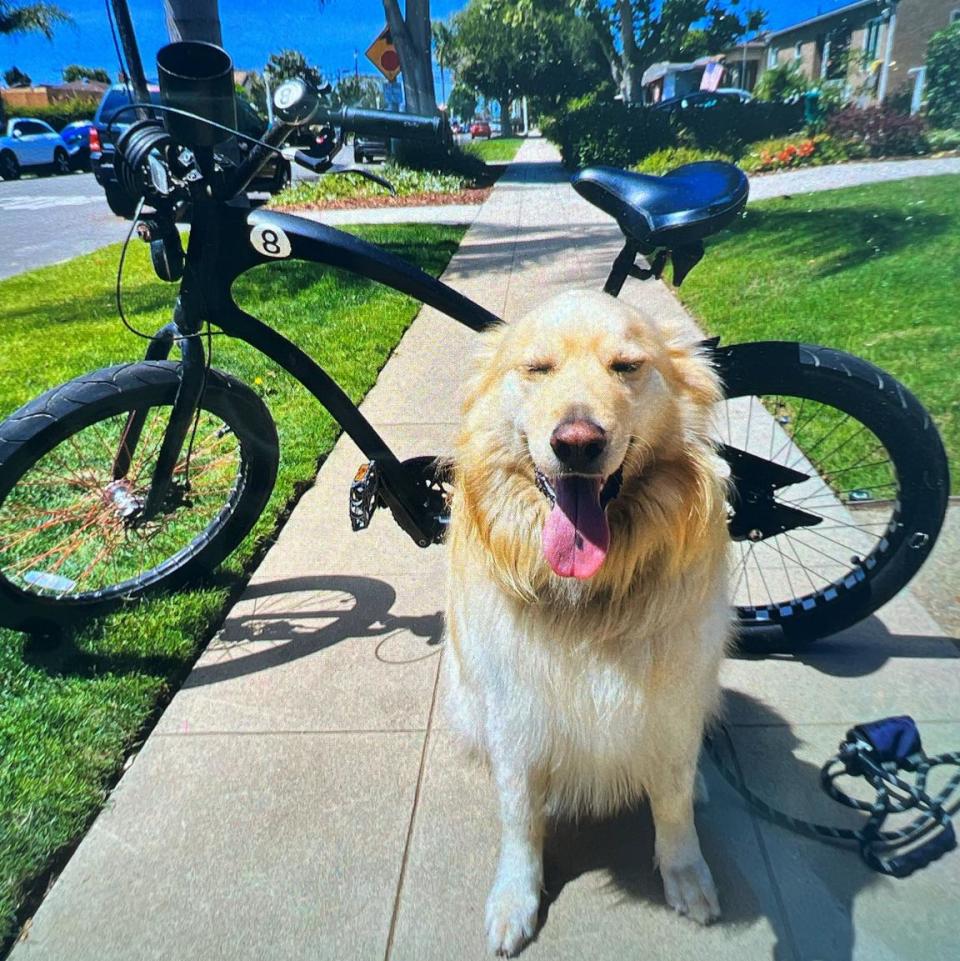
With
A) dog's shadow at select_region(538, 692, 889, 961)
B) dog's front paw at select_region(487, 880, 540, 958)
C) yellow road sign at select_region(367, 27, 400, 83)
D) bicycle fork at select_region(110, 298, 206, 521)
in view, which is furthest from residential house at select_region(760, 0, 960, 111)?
dog's front paw at select_region(487, 880, 540, 958)

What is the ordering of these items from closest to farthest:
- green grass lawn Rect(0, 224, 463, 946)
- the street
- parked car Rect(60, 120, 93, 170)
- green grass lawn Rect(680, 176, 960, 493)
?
green grass lawn Rect(0, 224, 463, 946) < parked car Rect(60, 120, 93, 170) < green grass lawn Rect(680, 176, 960, 493) < the street

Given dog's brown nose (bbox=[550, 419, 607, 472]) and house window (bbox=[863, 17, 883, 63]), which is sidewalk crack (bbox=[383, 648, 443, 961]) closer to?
dog's brown nose (bbox=[550, 419, 607, 472])

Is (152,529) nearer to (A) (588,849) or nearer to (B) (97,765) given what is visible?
(B) (97,765)

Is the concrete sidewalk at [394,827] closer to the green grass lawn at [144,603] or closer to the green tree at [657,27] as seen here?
the green grass lawn at [144,603]

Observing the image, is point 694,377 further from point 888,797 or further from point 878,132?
point 878,132

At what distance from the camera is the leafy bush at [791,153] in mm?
4222

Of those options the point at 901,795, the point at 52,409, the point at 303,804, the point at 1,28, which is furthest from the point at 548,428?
the point at 1,28

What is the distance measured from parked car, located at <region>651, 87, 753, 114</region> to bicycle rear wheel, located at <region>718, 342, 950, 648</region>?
1671 mm

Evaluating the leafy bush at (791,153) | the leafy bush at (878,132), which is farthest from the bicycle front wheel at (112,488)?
the leafy bush at (878,132)

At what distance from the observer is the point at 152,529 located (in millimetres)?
3129

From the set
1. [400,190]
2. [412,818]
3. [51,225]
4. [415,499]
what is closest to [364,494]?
[415,499]

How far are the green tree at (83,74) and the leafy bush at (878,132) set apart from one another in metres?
3.82

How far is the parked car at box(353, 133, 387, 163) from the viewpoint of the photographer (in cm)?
263

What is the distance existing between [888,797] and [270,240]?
100 inches
